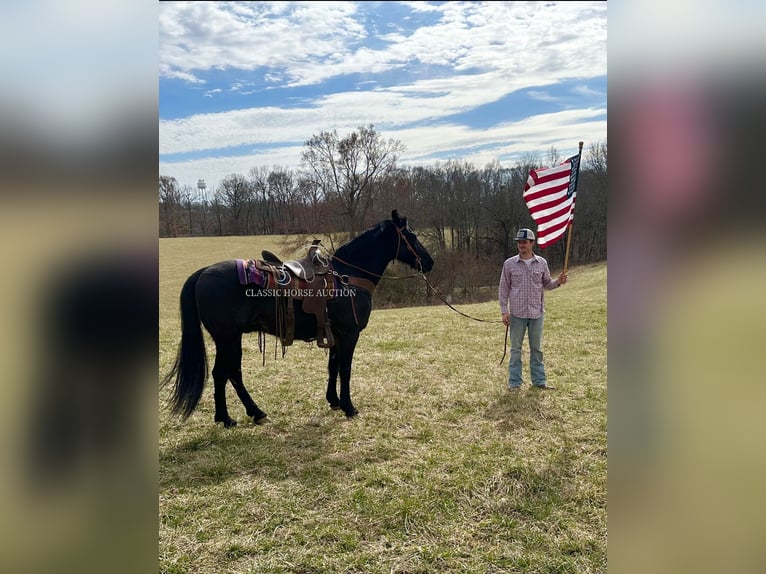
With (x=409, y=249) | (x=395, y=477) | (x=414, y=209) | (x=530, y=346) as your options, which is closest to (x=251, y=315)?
(x=409, y=249)

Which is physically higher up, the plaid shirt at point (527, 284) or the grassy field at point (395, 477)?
the plaid shirt at point (527, 284)

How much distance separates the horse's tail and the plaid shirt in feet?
11.0

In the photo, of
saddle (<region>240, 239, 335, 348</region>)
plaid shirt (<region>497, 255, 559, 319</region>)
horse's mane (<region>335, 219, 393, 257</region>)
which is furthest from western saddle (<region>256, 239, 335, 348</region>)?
plaid shirt (<region>497, 255, 559, 319</region>)

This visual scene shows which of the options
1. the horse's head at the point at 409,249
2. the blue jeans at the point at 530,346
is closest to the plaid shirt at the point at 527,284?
the blue jeans at the point at 530,346

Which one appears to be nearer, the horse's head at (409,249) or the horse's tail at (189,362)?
the horse's tail at (189,362)

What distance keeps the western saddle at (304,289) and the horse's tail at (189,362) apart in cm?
74

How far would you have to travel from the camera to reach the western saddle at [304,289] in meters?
4.51

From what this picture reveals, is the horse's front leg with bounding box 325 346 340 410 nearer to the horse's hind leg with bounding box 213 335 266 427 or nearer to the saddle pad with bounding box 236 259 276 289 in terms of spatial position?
the horse's hind leg with bounding box 213 335 266 427

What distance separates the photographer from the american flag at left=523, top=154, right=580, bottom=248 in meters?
4.43

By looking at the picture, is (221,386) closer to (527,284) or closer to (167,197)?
(167,197)

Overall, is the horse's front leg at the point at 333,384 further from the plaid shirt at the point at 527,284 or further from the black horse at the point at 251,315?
the plaid shirt at the point at 527,284

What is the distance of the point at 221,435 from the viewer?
4.32 m

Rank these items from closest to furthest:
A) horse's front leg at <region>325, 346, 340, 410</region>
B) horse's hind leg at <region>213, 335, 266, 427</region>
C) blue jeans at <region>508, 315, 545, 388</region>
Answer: horse's hind leg at <region>213, 335, 266, 427</region>, horse's front leg at <region>325, 346, 340, 410</region>, blue jeans at <region>508, 315, 545, 388</region>

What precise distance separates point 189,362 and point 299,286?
4.12 feet
